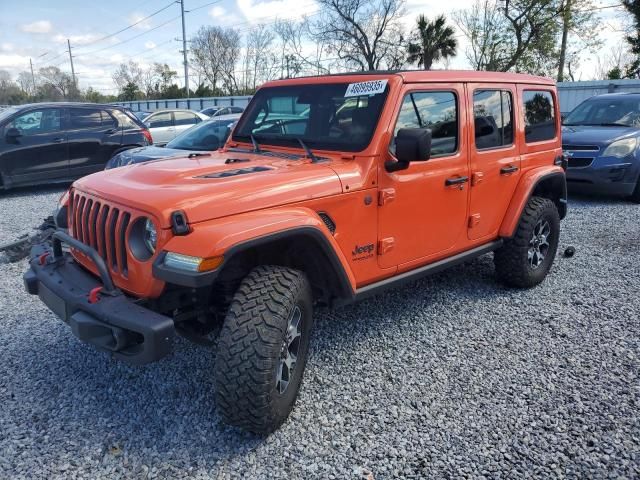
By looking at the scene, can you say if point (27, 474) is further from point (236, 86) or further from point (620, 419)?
point (236, 86)

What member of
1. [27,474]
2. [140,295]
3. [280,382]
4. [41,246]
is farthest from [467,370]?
[41,246]

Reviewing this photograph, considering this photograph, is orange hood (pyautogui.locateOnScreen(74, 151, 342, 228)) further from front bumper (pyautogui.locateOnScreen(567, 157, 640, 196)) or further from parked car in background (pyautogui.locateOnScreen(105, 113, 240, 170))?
front bumper (pyautogui.locateOnScreen(567, 157, 640, 196))

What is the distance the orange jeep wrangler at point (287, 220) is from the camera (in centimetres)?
239

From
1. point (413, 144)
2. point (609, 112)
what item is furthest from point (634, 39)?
point (413, 144)

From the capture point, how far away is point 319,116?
3.51 m

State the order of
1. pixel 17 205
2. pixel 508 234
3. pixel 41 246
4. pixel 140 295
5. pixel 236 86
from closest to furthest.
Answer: pixel 140 295
pixel 41 246
pixel 508 234
pixel 17 205
pixel 236 86

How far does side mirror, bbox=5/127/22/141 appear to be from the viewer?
8648 mm

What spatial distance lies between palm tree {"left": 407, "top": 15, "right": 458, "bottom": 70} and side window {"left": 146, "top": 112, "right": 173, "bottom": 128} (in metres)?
20.0

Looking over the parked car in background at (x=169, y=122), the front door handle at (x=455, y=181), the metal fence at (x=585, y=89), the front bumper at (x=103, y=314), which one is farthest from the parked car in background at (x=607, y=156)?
the parked car in background at (x=169, y=122)

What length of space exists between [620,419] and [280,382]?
6.16 feet

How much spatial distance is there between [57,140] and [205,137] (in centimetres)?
314

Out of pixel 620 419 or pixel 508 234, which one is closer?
pixel 620 419

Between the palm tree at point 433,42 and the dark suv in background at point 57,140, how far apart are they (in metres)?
23.7

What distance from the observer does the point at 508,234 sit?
423 centimetres
